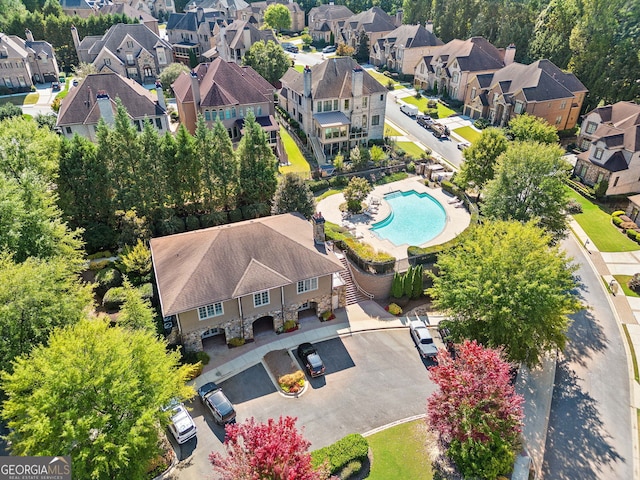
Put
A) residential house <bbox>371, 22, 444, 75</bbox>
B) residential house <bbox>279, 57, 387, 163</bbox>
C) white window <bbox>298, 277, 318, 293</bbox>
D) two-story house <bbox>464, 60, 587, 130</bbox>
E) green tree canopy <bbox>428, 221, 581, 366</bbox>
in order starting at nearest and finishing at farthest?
green tree canopy <bbox>428, 221, 581, 366</bbox> < white window <bbox>298, 277, 318, 293</bbox> < residential house <bbox>279, 57, 387, 163</bbox> < two-story house <bbox>464, 60, 587, 130</bbox> < residential house <bbox>371, 22, 444, 75</bbox>

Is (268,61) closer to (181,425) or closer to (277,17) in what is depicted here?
(277,17)

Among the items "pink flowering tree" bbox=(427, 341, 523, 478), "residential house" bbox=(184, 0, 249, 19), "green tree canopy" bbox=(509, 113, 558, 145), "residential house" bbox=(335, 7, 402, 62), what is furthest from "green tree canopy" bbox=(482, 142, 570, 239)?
"residential house" bbox=(184, 0, 249, 19)

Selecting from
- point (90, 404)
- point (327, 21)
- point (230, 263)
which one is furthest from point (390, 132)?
point (327, 21)

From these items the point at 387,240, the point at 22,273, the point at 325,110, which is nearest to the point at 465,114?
the point at 325,110

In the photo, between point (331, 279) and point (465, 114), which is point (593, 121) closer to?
point (465, 114)

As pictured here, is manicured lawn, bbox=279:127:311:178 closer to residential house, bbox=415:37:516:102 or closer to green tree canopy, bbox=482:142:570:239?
green tree canopy, bbox=482:142:570:239
